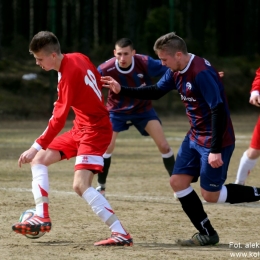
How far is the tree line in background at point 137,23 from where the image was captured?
26078 mm

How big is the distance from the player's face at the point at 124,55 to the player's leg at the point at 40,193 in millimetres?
2998

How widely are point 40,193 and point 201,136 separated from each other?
147 cm

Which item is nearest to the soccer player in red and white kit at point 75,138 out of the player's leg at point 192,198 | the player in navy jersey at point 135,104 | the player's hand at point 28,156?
the player's hand at point 28,156

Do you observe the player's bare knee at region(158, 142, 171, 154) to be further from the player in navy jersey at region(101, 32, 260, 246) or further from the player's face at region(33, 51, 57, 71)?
the player's face at region(33, 51, 57, 71)

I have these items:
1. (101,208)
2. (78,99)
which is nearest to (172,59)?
(78,99)

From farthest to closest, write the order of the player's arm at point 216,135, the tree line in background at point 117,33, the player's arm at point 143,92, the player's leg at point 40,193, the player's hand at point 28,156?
the tree line in background at point 117,33, the player's arm at point 143,92, the player's leg at point 40,193, the player's hand at point 28,156, the player's arm at point 216,135

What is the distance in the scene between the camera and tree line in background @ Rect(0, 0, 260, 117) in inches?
881

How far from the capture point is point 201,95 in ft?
20.7

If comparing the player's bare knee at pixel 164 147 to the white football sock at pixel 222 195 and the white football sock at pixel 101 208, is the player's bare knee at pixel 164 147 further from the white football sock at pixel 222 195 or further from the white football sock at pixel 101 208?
the white football sock at pixel 101 208

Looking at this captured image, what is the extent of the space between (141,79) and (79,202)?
6.35 ft

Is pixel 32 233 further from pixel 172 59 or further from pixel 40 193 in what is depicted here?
pixel 172 59

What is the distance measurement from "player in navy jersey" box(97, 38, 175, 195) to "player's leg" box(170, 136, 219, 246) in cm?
299

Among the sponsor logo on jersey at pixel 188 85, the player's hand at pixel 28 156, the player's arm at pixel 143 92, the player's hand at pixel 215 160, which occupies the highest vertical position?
the sponsor logo on jersey at pixel 188 85

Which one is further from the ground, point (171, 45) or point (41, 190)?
point (171, 45)
